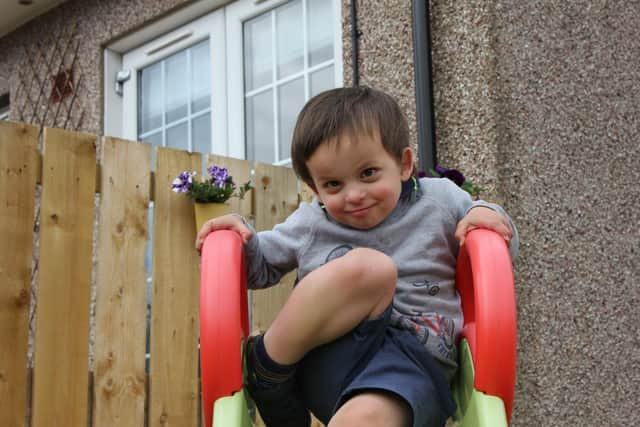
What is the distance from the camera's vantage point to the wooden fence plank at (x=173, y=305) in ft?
10.9

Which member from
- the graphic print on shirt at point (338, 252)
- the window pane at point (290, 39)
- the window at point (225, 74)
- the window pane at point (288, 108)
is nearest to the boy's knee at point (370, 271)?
the graphic print on shirt at point (338, 252)

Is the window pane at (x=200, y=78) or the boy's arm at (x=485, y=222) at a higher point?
the window pane at (x=200, y=78)

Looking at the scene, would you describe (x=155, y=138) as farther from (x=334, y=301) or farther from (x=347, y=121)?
(x=334, y=301)

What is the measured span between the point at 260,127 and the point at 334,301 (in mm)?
3074

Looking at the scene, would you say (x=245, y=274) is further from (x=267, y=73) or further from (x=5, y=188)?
(x=267, y=73)

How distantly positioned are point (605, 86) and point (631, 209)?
0.56 metres

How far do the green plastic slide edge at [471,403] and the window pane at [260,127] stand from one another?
2.74 meters

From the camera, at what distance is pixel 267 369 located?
185 centimetres

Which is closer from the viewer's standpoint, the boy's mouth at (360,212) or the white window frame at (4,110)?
the boy's mouth at (360,212)

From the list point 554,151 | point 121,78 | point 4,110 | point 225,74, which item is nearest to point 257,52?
point 225,74

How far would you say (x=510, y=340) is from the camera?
1729 millimetres

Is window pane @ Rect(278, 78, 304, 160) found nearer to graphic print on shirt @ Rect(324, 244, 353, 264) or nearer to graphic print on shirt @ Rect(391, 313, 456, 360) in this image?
graphic print on shirt @ Rect(324, 244, 353, 264)

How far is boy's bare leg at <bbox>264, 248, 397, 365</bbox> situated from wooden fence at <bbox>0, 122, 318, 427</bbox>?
151cm

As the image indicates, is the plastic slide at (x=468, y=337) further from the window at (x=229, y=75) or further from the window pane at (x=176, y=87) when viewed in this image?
the window pane at (x=176, y=87)
